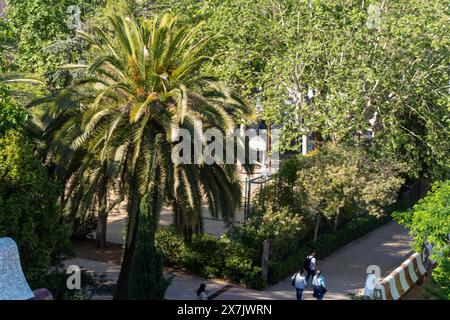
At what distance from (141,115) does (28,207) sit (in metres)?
3.54

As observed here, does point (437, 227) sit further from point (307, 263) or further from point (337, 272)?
point (337, 272)

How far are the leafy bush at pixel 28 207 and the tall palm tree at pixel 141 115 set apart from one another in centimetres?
171

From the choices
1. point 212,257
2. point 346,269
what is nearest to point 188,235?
point 212,257

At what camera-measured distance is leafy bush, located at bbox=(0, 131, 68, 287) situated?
1146cm

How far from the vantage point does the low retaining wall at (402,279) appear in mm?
15297

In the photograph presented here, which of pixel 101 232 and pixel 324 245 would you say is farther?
pixel 324 245

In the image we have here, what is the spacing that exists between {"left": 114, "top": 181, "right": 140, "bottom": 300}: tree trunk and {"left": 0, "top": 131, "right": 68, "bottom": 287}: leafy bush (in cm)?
203

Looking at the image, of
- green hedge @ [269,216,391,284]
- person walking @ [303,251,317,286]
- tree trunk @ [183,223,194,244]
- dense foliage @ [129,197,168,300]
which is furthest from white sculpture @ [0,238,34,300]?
person walking @ [303,251,317,286]

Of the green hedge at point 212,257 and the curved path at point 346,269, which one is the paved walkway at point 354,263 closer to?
the curved path at point 346,269

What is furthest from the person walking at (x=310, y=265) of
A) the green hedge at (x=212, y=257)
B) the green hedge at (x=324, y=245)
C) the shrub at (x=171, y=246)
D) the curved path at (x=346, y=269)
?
the shrub at (x=171, y=246)

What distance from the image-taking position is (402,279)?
1634cm

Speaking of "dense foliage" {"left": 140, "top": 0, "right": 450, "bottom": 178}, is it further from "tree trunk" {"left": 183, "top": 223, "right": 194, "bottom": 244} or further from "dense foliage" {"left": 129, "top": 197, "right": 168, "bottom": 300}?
"dense foliage" {"left": 129, "top": 197, "right": 168, "bottom": 300}

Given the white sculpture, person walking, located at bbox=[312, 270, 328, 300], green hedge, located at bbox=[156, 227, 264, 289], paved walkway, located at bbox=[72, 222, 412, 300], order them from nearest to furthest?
1. the white sculpture
2. person walking, located at bbox=[312, 270, 328, 300]
3. paved walkway, located at bbox=[72, 222, 412, 300]
4. green hedge, located at bbox=[156, 227, 264, 289]

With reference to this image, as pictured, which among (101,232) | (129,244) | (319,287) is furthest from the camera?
(101,232)
